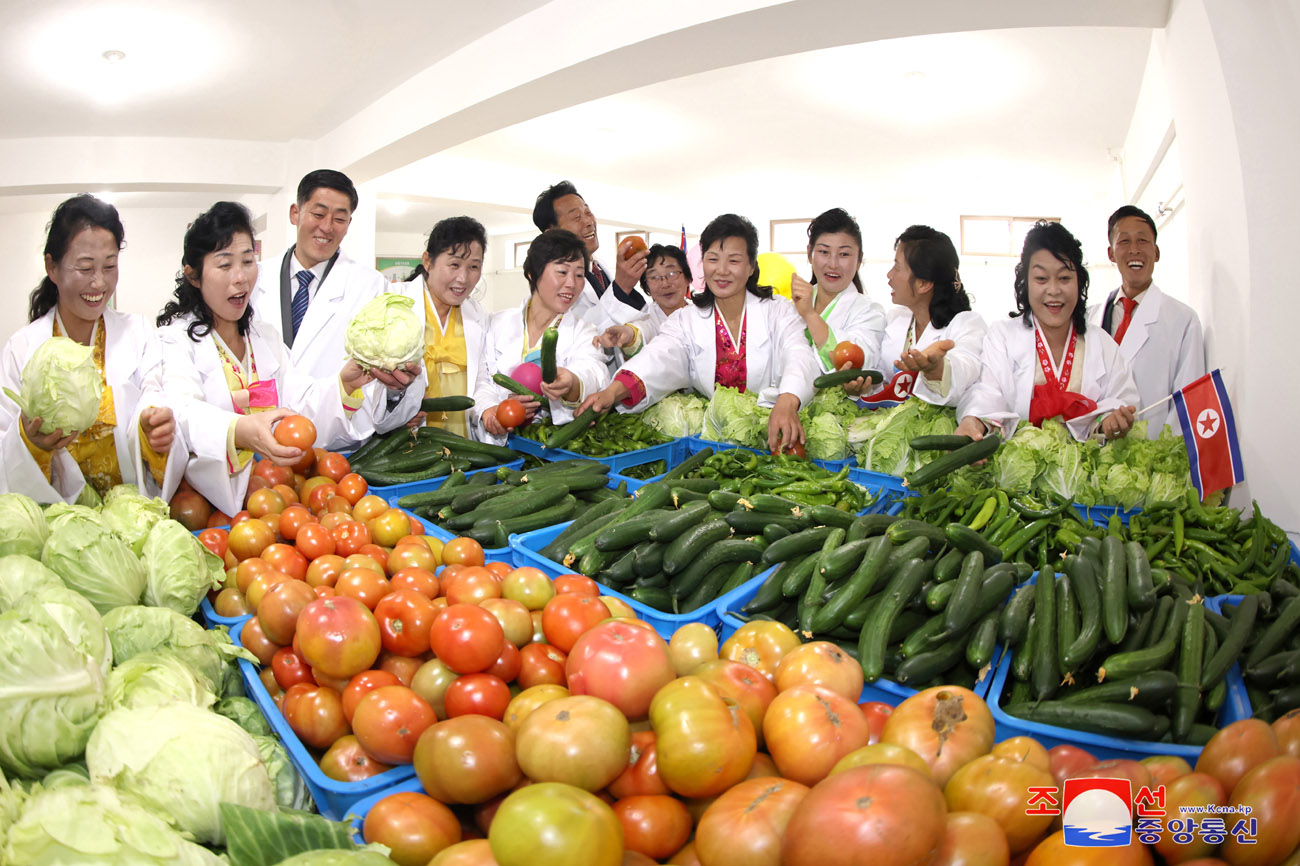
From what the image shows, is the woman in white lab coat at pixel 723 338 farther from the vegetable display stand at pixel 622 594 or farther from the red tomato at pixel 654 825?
the red tomato at pixel 654 825

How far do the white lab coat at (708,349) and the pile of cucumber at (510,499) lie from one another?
4.12 ft

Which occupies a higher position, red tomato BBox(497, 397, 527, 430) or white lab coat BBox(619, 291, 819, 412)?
white lab coat BBox(619, 291, 819, 412)

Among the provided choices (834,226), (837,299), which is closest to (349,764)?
(837,299)

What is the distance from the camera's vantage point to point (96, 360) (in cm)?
294

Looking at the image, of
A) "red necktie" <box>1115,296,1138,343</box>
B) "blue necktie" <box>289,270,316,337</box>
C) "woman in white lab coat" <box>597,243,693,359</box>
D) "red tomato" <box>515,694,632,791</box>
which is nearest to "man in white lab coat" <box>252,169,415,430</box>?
"blue necktie" <box>289,270,316,337</box>

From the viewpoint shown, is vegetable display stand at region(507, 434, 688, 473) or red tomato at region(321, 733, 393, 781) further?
vegetable display stand at region(507, 434, 688, 473)

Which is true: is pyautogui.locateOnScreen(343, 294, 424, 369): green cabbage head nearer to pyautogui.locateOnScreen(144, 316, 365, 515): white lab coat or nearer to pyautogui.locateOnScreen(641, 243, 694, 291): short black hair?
pyautogui.locateOnScreen(144, 316, 365, 515): white lab coat

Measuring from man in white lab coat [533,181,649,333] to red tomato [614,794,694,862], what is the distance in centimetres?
446

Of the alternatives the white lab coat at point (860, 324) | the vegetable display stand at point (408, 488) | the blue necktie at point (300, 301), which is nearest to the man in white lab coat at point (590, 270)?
the white lab coat at point (860, 324)

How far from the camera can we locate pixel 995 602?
6.51 feet

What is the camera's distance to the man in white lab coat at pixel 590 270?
561 centimetres

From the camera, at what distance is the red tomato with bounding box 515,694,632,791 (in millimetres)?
1244

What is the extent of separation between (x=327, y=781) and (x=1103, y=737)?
5.07ft

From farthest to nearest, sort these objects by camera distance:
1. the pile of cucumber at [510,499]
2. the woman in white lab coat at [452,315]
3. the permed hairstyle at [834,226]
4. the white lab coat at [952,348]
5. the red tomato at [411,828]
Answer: the permed hairstyle at [834,226]
the woman in white lab coat at [452,315]
the white lab coat at [952,348]
the pile of cucumber at [510,499]
the red tomato at [411,828]
